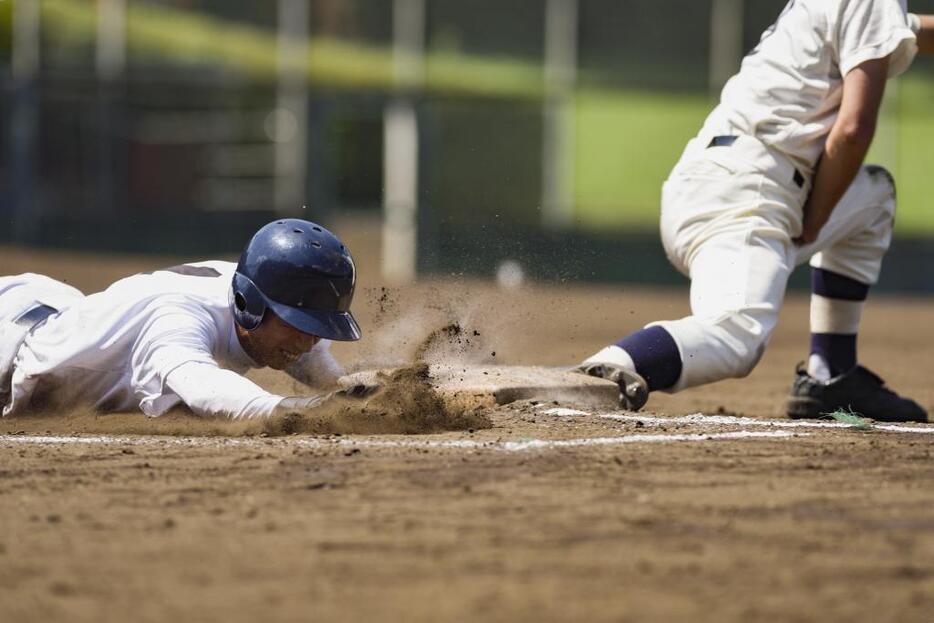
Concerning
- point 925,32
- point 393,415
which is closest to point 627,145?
point 925,32

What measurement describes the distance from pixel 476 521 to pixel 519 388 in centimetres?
214

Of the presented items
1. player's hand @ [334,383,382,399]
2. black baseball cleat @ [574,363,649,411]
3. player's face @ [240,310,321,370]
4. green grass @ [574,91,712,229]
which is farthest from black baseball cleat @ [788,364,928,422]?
green grass @ [574,91,712,229]

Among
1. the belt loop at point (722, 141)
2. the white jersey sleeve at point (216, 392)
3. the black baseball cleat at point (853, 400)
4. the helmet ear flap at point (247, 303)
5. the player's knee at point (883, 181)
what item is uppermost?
the belt loop at point (722, 141)

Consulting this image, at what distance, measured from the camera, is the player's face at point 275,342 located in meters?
4.93

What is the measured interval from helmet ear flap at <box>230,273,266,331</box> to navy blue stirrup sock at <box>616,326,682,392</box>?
1470 millimetres

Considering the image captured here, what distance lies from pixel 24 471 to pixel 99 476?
0.26 meters

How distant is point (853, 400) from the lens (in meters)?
5.88

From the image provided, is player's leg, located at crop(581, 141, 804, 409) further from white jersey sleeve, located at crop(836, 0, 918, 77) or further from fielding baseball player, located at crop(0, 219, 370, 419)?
fielding baseball player, located at crop(0, 219, 370, 419)

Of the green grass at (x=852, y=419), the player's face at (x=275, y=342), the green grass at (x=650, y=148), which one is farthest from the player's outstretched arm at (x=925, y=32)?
the green grass at (x=650, y=148)

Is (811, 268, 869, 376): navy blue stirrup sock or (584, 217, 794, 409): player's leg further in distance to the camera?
(811, 268, 869, 376): navy blue stirrup sock

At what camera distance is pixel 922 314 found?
1565 cm

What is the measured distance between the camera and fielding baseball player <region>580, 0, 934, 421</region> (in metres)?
5.51

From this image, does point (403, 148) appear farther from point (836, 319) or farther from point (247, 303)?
point (247, 303)

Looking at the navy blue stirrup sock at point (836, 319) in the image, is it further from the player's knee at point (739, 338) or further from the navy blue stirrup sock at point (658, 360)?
the navy blue stirrup sock at point (658, 360)
